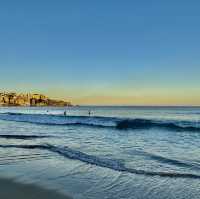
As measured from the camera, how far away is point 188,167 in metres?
13.7

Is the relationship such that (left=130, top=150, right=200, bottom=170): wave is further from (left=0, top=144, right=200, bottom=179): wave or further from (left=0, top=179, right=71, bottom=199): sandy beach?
(left=0, top=179, right=71, bottom=199): sandy beach

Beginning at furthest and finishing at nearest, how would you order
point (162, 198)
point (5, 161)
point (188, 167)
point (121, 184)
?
point (5, 161)
point (188, 167)
point (121, 184)
point (162, 198)

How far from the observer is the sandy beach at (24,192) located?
941 cm

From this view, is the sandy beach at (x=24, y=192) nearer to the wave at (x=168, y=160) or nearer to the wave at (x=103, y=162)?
the wave at (x=103, y=162)

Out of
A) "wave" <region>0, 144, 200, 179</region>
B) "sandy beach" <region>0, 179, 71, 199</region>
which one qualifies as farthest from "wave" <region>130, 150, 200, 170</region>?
"sandy beach" <region>0, 179, 71, 199</region>

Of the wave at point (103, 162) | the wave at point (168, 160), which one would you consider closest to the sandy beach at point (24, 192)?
the wave at point (103, 162)

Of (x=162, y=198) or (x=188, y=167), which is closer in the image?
(x=162, y=198)

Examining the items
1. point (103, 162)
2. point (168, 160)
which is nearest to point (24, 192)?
point (103, 162)

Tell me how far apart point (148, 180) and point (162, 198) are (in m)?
2.12

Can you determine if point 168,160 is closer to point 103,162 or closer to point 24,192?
point 103,162

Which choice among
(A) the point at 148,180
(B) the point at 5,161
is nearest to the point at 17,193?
(A) the point at 148,180

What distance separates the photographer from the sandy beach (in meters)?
9.41

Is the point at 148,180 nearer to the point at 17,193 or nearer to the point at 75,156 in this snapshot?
the point at 17,193

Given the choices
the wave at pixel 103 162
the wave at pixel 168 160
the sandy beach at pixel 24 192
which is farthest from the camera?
the wave at pixel 168 160
